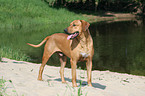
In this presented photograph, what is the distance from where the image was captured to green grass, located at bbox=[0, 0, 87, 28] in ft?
108

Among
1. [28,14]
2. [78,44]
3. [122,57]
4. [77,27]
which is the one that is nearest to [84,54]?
[78,44]

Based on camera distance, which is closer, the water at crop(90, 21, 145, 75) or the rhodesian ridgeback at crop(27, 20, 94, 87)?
the rhodesian ridgeback at crop(27, 20, 94, 87)

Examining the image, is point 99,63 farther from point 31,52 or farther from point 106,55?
point 31,52

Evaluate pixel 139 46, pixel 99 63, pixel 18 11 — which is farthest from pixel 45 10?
pixel 99 63

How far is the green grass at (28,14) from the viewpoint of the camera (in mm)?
32938

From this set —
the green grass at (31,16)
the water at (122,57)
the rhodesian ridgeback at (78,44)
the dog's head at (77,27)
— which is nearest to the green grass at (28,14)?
the green grass at (31,16)

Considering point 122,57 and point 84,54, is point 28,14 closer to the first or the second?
point 122,57

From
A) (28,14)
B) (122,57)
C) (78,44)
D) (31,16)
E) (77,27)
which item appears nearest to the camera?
(77,27)

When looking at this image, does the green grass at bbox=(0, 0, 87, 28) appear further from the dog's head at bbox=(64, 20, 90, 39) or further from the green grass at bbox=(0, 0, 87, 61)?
the dog's head at bbox=(64, 20, 90, 39)

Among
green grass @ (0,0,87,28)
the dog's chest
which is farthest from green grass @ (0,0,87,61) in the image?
the dog's chest

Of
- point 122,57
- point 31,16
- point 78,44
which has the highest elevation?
point 31,16

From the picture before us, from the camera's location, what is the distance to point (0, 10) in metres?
35.2

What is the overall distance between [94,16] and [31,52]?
98.0ft

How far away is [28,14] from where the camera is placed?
36.9 m
